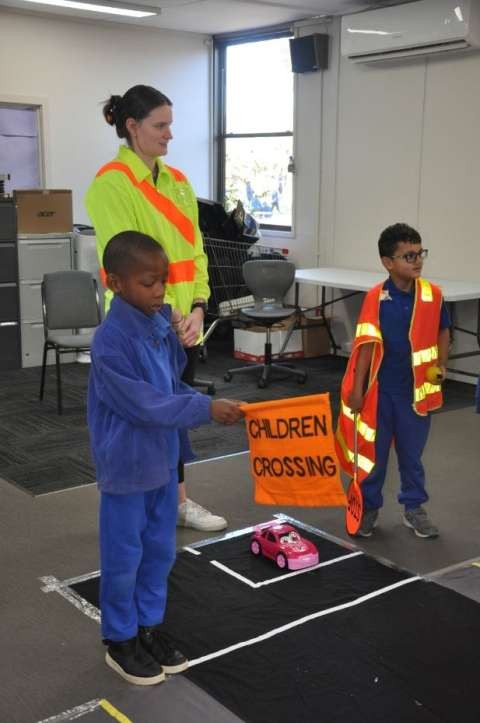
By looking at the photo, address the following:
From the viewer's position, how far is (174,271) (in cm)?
300

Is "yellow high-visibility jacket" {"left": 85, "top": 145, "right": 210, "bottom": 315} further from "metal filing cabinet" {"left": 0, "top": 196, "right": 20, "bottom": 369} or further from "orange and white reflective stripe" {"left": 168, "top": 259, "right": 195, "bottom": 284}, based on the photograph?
"metal filing cabinet" {"left": 0, "top": 196, "right": 20, "bottom": 369}

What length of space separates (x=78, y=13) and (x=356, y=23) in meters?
2.38

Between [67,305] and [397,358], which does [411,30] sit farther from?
[397,358]

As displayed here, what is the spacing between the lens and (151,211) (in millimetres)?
2900

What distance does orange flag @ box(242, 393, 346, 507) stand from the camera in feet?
8.02

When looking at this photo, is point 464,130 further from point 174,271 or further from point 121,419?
point 121,419

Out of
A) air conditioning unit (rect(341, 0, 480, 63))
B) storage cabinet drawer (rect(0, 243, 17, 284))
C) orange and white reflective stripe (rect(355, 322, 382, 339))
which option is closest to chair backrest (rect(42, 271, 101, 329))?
storage cabinet drawer (rect(0, 243, 17, 284))

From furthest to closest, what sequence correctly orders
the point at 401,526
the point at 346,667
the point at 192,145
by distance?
the point at 192,145 < the point at 401,526 < the point at 346,667

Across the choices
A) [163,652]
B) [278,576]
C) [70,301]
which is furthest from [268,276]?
[163,652]

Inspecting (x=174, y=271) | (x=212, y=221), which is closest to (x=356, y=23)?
(x=212, y=221)

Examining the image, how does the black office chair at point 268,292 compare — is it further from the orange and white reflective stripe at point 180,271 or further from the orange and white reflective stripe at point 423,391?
the orange and white reflective stripe at point 180,271

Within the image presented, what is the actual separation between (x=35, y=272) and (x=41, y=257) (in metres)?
0.13

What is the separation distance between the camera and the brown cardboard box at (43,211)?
21.3ft

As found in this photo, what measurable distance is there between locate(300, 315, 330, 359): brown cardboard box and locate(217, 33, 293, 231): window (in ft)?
3.70
